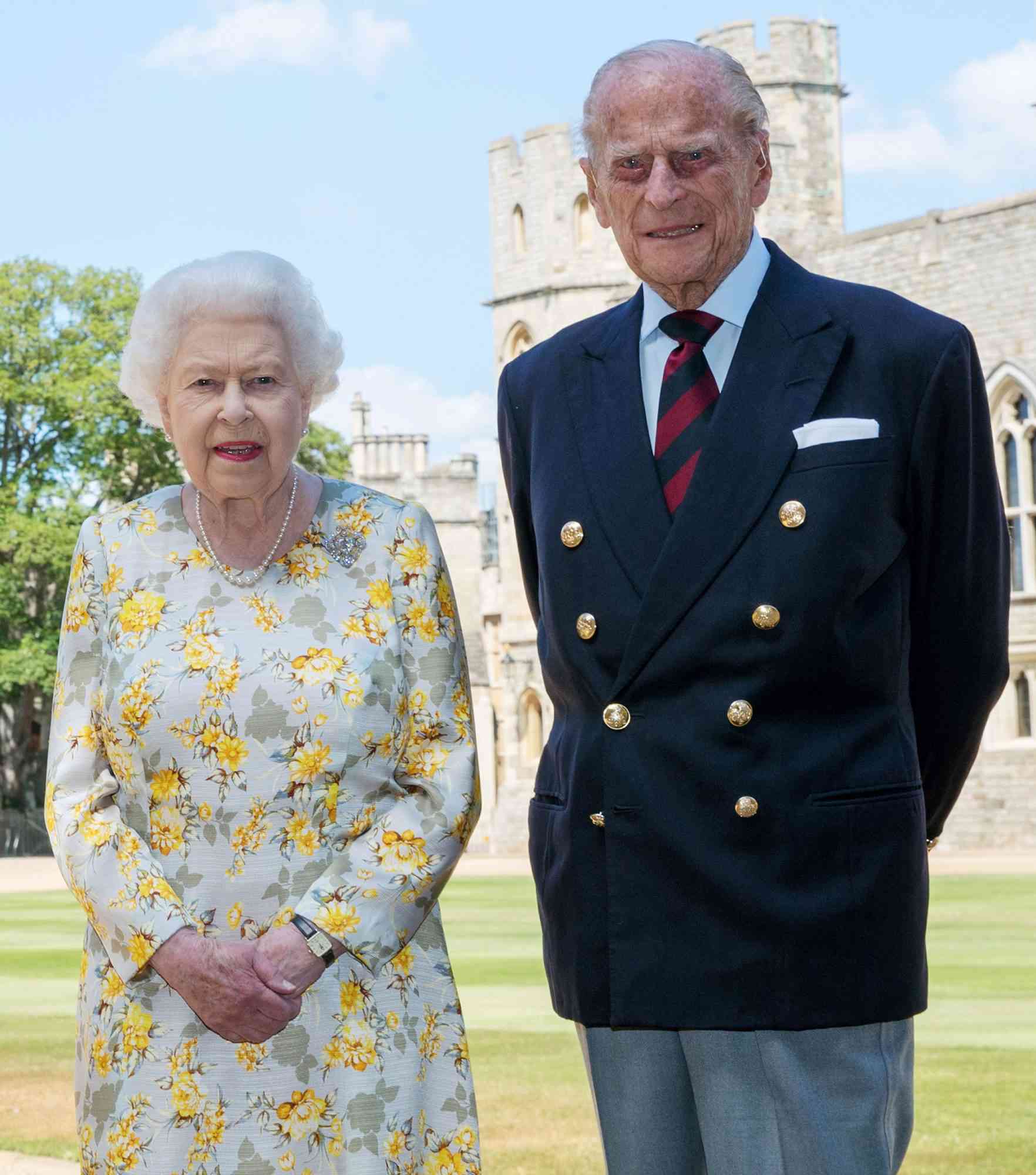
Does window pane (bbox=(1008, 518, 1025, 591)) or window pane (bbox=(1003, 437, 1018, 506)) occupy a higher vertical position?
window pane (bbox=(1003, 437, 1018, 506))

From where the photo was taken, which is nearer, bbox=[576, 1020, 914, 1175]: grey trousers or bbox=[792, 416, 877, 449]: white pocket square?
bbox=[576, 1020, 914, 1175]: grey trousers

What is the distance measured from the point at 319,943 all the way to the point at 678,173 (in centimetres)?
142

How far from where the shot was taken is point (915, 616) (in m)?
3.04

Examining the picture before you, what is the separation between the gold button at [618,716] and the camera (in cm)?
291

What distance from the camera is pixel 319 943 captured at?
10.7 feet

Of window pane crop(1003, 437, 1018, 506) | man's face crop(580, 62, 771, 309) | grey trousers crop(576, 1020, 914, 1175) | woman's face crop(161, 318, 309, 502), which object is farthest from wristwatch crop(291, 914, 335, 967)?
window pane crop(1003, 437, 1018, 506)

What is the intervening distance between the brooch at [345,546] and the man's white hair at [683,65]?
84cm

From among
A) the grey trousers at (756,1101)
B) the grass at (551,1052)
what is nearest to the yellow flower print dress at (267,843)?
the grey trousers at (756,1101)

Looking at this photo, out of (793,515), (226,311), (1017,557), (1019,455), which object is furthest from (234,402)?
(1017,557)

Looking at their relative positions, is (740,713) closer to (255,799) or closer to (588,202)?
(255,799)

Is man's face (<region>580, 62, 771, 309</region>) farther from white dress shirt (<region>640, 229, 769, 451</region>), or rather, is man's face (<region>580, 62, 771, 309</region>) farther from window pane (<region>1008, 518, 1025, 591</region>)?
window pane (<region>1008, 518, 1025, 591</region>)

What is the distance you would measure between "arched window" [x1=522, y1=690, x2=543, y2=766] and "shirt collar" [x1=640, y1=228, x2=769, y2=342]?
1402 inches

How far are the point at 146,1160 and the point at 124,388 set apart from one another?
1382 mm

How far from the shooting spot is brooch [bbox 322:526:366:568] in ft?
11.4
